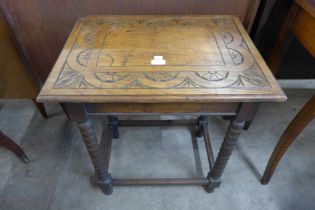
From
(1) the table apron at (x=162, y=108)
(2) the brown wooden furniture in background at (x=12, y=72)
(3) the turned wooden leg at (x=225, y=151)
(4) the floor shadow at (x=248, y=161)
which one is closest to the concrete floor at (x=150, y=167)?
(4) the floor shadow at (x=248, y=161)

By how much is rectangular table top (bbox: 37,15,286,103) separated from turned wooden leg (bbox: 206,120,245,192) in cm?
18

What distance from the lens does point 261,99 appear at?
626 mm

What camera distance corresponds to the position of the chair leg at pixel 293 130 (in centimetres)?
79

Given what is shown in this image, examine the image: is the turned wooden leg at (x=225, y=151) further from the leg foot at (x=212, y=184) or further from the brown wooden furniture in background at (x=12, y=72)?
the brown wooden furniture in background at (x=12, y=72)

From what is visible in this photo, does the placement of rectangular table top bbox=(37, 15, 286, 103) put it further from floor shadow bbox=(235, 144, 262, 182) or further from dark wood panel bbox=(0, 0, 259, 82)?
floor shadow bbox=(235, 144, 262, 182)

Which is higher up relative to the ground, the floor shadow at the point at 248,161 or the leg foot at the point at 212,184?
the leg foot at the point at 212,184

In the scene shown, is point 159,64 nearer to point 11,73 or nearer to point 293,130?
point 293,130

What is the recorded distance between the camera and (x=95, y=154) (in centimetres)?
87

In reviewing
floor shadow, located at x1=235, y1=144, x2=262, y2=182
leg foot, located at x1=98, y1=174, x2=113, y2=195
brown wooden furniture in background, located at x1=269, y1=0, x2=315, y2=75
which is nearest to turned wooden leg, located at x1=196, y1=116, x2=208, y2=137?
floor shadow, located at x1=235, y1=144, x2=262, y2=182

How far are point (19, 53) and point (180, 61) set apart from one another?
3.08ft

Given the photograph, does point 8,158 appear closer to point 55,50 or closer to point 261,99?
point 55,50

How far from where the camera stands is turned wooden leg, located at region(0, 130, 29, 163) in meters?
1.13

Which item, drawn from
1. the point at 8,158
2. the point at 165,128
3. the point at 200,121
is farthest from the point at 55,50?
the point at 200,121

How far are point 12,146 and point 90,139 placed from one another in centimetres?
66
